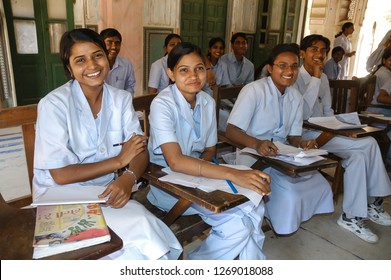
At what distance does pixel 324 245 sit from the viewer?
2.39m

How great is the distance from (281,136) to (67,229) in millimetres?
1785

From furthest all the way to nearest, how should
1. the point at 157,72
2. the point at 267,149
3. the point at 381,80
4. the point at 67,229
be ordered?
the point at 381,80
the point at 157,72
the point at 267,149
the point at 67,229

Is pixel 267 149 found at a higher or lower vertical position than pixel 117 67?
lower

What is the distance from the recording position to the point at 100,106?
1.69 metres

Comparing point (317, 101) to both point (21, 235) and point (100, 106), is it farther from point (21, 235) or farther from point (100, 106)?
point (21, 235)

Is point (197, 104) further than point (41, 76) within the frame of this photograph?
No

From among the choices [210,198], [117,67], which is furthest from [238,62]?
[210,198]

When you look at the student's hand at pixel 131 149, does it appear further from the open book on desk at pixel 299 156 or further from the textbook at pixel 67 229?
the open book on desk at pixel 299 156

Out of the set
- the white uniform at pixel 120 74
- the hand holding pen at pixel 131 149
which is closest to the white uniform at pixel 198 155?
the hand holding pen at pixel 131 149

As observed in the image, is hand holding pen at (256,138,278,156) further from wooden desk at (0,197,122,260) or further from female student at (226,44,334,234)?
wooden desk at (0,197,122,260)

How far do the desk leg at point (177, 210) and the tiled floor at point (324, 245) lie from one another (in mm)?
672

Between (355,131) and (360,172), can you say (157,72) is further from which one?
(360,172)

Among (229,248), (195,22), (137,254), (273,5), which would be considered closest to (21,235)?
(137,254)
